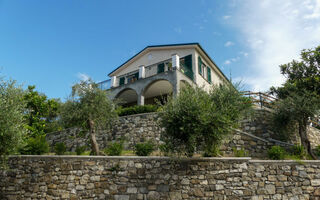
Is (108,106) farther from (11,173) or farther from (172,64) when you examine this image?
(172,64)

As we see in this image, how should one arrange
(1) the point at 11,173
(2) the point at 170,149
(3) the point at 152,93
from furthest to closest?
(3) the point at 152,93 → (1) the point at 11,173 → (2) the point at 170,149

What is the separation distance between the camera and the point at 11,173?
9984 mm

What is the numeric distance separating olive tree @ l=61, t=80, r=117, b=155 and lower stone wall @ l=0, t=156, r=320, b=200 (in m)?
2.24

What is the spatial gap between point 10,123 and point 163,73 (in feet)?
35.3

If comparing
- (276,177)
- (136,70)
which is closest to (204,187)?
(276,177)

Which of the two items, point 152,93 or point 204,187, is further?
point 152,93

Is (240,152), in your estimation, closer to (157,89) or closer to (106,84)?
(157,89)

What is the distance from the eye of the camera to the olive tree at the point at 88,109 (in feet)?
38.5

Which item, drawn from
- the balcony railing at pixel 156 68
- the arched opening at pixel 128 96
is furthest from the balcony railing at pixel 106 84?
the balcony railing at pixel 156 68

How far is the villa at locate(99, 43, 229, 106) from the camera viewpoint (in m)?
17.0

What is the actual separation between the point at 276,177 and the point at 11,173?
11.8m

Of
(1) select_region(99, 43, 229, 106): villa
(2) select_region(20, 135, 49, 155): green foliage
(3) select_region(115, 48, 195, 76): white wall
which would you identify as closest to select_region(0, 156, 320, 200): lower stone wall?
(2) select_region(20, 135, 49, 155): green foliage

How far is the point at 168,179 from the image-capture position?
894cm

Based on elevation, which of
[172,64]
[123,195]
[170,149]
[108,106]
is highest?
[172,64]
